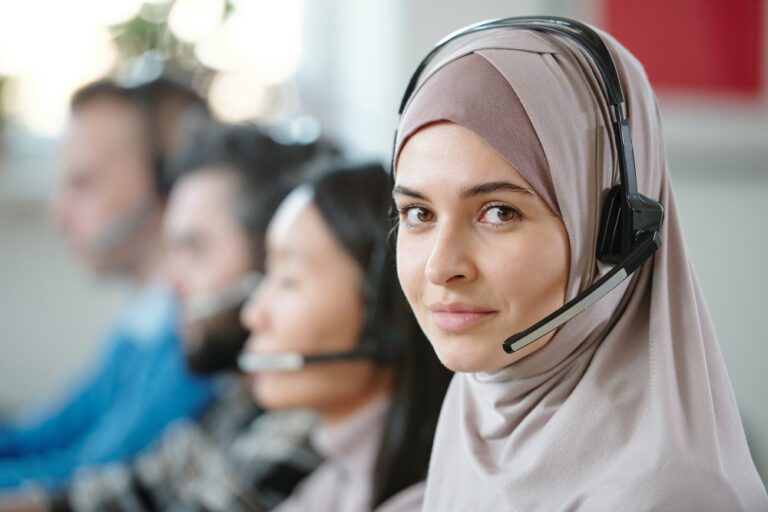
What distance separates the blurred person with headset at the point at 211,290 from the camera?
1833 millimetres

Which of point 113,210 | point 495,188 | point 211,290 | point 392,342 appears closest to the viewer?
point 495,188

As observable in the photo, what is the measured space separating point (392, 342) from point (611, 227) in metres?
0.56

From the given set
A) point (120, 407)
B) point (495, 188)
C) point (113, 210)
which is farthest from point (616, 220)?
point (113, 210)

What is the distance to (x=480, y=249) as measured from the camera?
31.5 inches

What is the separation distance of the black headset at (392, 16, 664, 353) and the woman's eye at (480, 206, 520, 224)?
0.26ft

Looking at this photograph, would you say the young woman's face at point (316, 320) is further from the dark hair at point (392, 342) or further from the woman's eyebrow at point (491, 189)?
the woman's eyebrow at point (491, 189)

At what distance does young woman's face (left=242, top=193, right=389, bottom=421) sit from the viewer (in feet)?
4.43

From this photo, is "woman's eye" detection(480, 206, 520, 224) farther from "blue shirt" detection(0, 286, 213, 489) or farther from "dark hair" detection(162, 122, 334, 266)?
"blue shirt" detection(0, 286, 213, 489)

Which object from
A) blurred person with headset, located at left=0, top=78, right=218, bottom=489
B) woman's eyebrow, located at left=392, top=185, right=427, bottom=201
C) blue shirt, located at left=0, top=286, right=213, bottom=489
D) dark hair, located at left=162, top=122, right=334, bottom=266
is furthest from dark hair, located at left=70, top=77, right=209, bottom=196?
woman's eyebrow, located at left=392, top=185, right=427, bottom=201

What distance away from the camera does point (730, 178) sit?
9.09 feet

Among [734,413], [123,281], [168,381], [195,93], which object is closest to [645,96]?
[734,413]

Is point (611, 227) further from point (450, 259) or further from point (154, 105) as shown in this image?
point (154, 105)

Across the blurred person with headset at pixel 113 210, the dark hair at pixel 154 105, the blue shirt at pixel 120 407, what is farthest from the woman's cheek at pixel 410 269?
the dark hair at pixel 154 105

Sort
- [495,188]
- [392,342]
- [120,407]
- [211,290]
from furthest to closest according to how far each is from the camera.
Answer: [120,407] < [211,290] < [392,342] < [495,188]
